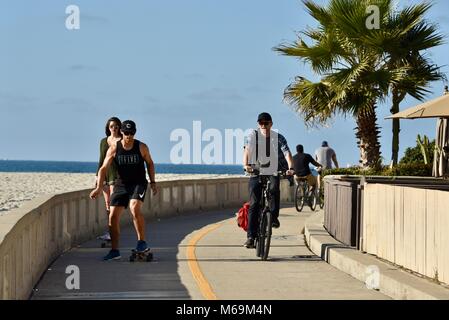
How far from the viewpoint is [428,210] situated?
1270 cm

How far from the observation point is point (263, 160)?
1622 cm

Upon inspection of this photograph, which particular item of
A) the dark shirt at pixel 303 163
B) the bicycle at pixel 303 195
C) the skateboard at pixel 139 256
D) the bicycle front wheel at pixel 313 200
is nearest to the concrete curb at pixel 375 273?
the skateboard at pixel 139 256

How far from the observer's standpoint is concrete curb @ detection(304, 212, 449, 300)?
1147 centimetres

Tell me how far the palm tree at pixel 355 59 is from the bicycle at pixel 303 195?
4085 mm

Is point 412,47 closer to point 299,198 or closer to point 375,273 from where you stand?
point 299,198

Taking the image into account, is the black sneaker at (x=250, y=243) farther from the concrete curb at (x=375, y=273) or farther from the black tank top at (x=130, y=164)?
the black tank top at (x=130, y=164)

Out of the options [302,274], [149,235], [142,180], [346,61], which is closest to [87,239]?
[149,235]

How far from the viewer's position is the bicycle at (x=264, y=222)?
52.0 ft

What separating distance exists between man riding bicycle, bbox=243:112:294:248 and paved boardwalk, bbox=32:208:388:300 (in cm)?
72

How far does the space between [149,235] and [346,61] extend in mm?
14313

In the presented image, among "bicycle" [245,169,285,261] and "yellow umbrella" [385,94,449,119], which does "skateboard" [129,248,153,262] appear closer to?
"bicycle" [245,169,285,261]

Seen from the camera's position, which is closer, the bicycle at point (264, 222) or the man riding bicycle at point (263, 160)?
the bicycle at point (264, 222)

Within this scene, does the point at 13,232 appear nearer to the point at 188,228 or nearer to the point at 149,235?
the point at 149,235
